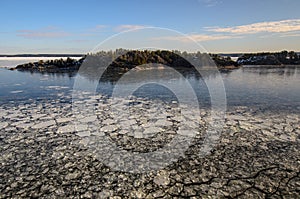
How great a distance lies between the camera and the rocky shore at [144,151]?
223 cm

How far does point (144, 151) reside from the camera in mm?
3100

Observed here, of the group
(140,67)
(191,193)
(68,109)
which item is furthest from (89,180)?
(140,67)

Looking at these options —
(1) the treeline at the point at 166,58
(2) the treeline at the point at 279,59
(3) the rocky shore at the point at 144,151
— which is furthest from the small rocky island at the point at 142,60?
(3) the rocky shore at the point at 144,151

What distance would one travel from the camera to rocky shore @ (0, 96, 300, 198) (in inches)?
87.7

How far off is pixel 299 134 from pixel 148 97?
4.18 m

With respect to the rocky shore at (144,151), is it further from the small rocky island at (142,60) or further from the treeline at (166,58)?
the treeline at (166,58)

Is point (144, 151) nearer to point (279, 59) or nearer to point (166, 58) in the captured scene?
point (166, 58)

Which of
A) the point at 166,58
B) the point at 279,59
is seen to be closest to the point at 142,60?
the point at 166,58

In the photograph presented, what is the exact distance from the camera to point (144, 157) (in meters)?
2.93

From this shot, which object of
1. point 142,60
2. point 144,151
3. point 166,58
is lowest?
point 144,151

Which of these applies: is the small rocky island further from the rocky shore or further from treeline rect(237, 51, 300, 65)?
the rocky shore

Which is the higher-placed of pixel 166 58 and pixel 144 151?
pixel 166 58

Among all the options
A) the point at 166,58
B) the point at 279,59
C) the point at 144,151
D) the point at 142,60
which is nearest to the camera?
the point at 144,151

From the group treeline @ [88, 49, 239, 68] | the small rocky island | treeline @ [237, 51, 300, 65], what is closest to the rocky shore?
the small rocky island
